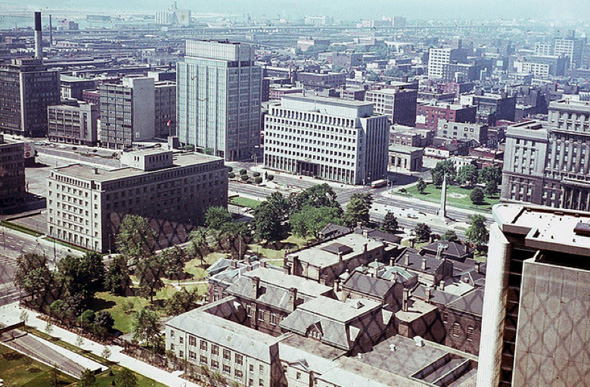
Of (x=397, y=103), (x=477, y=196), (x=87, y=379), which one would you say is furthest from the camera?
(x=397, y=103)

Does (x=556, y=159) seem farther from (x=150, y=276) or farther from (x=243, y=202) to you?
(x=150, y=276)

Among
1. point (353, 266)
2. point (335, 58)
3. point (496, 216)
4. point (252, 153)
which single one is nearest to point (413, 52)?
point (335, 58)

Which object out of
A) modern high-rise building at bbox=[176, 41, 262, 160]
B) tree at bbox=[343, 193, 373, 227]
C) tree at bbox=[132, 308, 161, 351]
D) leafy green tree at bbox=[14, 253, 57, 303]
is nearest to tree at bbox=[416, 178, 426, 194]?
tree at bbox=[343, 193, 373, 227]

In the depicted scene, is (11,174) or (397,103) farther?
(397,103)

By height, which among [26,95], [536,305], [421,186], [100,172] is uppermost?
[536,305]

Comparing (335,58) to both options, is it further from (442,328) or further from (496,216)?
(496,216)

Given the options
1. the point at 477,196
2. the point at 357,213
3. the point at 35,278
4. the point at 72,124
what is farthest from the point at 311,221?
the point at 72,124

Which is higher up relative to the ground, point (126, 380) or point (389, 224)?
point (126, 380)
